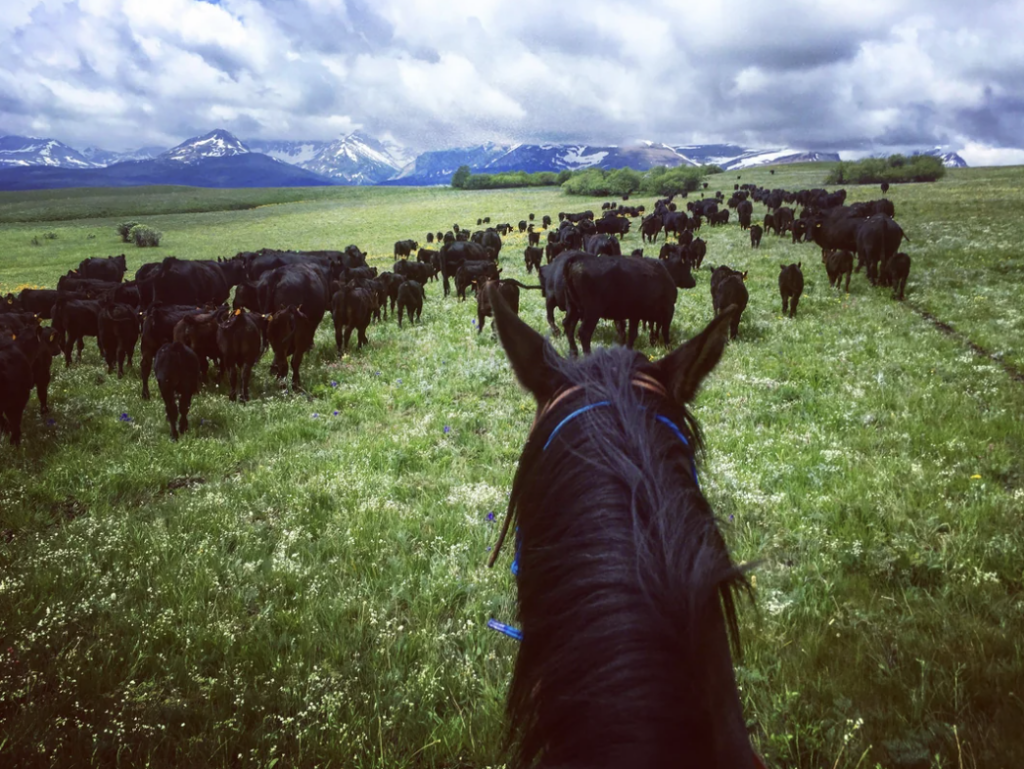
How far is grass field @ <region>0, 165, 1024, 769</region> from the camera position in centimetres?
287

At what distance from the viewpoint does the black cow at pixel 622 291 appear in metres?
11.8

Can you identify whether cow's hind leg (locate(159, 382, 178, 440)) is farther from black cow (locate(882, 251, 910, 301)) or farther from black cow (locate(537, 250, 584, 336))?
black cow (locate(882, 251, 910, 301))

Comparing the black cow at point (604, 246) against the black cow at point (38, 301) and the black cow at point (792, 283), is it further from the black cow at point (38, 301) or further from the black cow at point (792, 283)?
the black cow at point (38, 301)

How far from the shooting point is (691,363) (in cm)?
176

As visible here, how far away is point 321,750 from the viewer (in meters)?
2.75

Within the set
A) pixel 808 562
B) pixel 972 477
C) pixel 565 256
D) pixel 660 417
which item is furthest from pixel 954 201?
pixel 660 417

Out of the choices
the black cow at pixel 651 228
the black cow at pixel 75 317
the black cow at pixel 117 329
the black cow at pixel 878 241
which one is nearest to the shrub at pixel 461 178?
the black cow at pixel 651 228

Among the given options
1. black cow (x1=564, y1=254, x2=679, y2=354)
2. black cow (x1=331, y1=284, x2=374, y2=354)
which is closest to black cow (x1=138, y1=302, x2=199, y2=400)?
black cow (x1=331, y1=284, x2=374, y2=354)

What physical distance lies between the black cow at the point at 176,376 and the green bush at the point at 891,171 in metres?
80.8

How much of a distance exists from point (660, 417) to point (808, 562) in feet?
11.8

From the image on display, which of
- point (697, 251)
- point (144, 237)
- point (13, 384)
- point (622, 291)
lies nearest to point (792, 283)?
point (622, 291)

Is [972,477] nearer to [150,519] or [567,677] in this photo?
[567,677]

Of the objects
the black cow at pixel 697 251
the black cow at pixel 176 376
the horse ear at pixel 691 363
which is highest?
the black cow at pixel 697 251

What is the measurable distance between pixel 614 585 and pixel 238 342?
9487 mm
